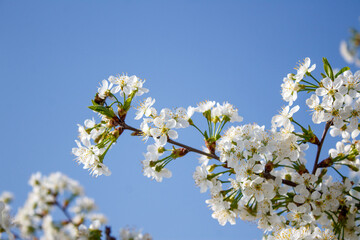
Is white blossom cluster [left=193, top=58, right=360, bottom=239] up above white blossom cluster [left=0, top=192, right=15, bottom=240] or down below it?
above

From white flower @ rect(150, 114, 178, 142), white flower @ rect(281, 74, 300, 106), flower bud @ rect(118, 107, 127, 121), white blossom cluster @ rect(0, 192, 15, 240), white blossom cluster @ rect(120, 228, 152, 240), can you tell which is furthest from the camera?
white blossom cluster @ rect(120, 228, 152, 240)

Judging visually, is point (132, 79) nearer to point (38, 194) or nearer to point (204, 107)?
point (204, 107)

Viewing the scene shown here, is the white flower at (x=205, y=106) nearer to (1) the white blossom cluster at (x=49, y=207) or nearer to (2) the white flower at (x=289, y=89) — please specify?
(2) the white flower at (x=289, y=89)

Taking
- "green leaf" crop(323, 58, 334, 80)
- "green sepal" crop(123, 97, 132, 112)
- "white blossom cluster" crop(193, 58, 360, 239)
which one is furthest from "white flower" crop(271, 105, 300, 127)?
"green sepal" crop(123, 97, 132, 112)

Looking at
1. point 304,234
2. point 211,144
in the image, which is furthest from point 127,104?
point 304,234

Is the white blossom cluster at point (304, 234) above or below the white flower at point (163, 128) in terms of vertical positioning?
below

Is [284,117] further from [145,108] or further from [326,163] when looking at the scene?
[145,108]

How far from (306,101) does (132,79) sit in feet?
5.05

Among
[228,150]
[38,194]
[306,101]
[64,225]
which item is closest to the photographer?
[228,150]

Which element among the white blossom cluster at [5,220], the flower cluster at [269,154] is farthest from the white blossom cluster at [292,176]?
the white blossom cluster at [5,220]

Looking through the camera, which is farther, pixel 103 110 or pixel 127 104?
pixel 127 104

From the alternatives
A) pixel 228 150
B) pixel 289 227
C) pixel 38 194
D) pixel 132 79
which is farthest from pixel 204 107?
pixel 38 194

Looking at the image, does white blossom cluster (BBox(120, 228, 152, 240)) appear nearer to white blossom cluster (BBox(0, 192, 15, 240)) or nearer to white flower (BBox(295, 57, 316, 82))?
white blossom cluster (BBox(0, 192, 15, 240))

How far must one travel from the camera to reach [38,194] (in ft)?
20.2
